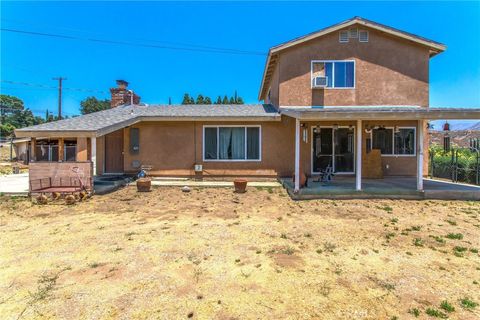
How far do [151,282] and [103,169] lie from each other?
1134 cm

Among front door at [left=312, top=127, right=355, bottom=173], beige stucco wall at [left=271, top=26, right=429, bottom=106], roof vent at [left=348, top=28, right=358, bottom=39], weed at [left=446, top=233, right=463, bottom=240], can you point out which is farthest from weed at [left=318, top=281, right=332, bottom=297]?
roof vent at [left=348, top=28, right=358, bottom=39]

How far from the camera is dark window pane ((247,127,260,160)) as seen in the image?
12203 mm

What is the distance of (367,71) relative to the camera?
487 inches

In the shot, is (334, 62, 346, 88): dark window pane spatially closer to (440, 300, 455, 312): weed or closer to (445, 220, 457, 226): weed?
(445, 220, 457, 226): weed

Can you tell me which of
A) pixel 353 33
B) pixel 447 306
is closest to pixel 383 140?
pixel 353 33

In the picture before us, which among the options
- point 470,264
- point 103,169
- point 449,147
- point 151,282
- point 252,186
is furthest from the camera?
point 103,169

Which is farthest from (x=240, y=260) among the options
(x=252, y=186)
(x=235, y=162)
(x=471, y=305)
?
(x=235, y=162)

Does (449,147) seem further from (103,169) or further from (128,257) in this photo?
(103,169)

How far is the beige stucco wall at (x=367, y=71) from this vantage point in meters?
12.4

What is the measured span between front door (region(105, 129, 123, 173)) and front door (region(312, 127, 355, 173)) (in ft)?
30.4

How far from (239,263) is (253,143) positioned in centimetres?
828

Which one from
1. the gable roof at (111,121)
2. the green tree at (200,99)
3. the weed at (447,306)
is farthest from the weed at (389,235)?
the green tree at (200,99)

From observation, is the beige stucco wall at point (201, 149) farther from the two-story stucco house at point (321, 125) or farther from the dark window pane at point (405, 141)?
the dark window pane at point (405, 141)

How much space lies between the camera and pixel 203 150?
1224 centimetres
